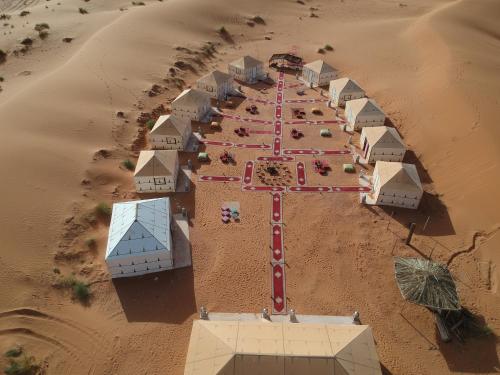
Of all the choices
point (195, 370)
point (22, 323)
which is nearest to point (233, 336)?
point (195, 370)

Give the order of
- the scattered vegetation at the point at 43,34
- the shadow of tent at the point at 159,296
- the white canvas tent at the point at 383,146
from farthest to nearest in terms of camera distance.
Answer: the scattered vegetation at the point at 43,34 → the white canvas tent at the point at 383,146 → the shadow of tent at the point at 159,296

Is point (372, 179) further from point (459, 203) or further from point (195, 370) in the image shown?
point (195, 370)

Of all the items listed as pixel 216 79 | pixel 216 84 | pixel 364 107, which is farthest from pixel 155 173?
pixel 364 107

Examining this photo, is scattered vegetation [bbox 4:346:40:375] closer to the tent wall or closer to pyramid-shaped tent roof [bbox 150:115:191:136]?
pyramid-shaped tent roof [bbox 150:115:191:136]

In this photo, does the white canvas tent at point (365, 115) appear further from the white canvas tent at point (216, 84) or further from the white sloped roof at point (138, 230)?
the white sloped roof at point (138, 230)

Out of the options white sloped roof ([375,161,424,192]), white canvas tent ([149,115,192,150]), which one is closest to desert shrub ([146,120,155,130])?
white canvas tent ([149,115,192,150])

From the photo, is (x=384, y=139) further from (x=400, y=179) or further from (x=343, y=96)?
(x=343, y=96)

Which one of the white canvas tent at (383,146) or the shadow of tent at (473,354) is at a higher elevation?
the white canvas tent at (383,146)

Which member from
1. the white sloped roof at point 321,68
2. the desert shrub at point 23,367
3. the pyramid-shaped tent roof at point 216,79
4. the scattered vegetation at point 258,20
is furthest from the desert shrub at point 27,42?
the desert shrub at point 23,367
